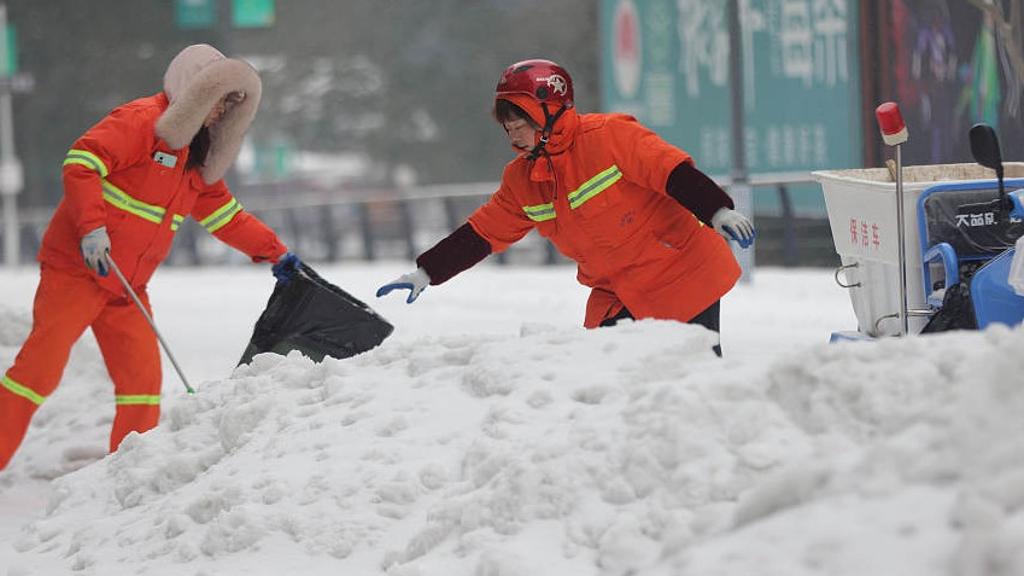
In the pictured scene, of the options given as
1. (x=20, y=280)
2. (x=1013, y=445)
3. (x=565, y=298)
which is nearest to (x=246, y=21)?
(x=20, y=280)

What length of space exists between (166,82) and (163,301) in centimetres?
1036

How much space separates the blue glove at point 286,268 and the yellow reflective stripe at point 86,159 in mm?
858

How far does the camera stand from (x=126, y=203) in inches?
251

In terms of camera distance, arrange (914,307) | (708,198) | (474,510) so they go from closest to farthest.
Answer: (474,510) < (708,198) < (914,307)

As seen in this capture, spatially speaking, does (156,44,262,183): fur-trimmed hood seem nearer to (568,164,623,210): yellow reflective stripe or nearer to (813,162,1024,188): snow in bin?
(568,164,623,210): yellow reflective stripe

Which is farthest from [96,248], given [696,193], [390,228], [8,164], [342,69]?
[342,69]

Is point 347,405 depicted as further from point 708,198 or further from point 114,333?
point 114,333

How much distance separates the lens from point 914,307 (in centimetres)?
596

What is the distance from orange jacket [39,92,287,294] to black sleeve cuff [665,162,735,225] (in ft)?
6.50

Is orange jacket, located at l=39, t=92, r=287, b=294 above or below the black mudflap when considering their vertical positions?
above

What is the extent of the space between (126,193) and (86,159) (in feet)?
0.90

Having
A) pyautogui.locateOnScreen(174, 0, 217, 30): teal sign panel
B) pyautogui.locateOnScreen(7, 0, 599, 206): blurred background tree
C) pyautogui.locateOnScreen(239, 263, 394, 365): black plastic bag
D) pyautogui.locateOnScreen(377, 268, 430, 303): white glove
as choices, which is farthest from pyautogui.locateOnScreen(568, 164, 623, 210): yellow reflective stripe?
pyautogui.locateOnScreen(7, 0, 599, 206): blurred background tree

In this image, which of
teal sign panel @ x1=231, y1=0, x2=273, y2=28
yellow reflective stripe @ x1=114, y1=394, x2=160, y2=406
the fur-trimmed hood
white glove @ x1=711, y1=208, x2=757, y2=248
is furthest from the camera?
teal sign panel @ x1=231, y1=0, x2=273, y2=28

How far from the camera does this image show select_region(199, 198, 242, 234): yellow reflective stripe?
6742 mm
